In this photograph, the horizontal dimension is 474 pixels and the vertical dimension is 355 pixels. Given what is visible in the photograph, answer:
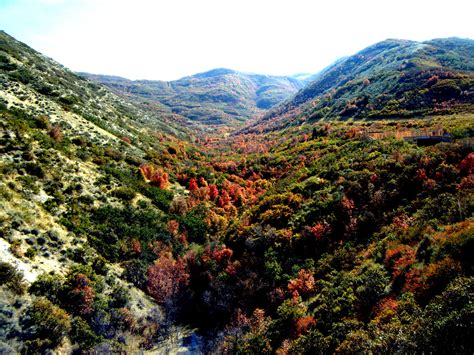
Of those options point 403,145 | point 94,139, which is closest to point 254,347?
point 403,145

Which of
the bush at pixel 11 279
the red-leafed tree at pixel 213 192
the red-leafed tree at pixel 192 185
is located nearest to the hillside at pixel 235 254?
the bush at pixel 11 279

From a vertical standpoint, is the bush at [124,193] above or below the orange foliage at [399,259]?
above

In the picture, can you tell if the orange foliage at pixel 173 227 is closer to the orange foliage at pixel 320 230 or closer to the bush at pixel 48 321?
the bush at pixel 48 321

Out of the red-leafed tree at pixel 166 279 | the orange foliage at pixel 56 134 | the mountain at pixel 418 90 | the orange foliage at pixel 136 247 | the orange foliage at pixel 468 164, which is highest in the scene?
the mountain at pixel 418 90

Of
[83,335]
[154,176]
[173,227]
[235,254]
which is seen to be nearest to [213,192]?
[154,176]

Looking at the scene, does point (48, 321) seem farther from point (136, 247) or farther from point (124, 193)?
point (124, 193)

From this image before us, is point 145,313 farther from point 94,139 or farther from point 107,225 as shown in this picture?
point 94,139

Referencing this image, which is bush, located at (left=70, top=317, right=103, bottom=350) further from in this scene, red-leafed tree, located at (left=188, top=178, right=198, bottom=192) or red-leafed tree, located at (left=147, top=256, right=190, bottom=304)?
red-leafed tree, located at (left=188, top=178, right=198, bottom=192)

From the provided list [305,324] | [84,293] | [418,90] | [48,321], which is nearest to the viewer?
[305,324]

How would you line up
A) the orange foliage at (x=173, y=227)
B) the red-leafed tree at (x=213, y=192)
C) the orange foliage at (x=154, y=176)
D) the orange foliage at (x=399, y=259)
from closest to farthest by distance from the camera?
1. the orange foliage at (x=399, y=259)
2. the orange foliage at (x=173, y=227)
3. the orange foliage at (x=154, y=176)
4. the red-leafed tree at (x=213, y=192)
